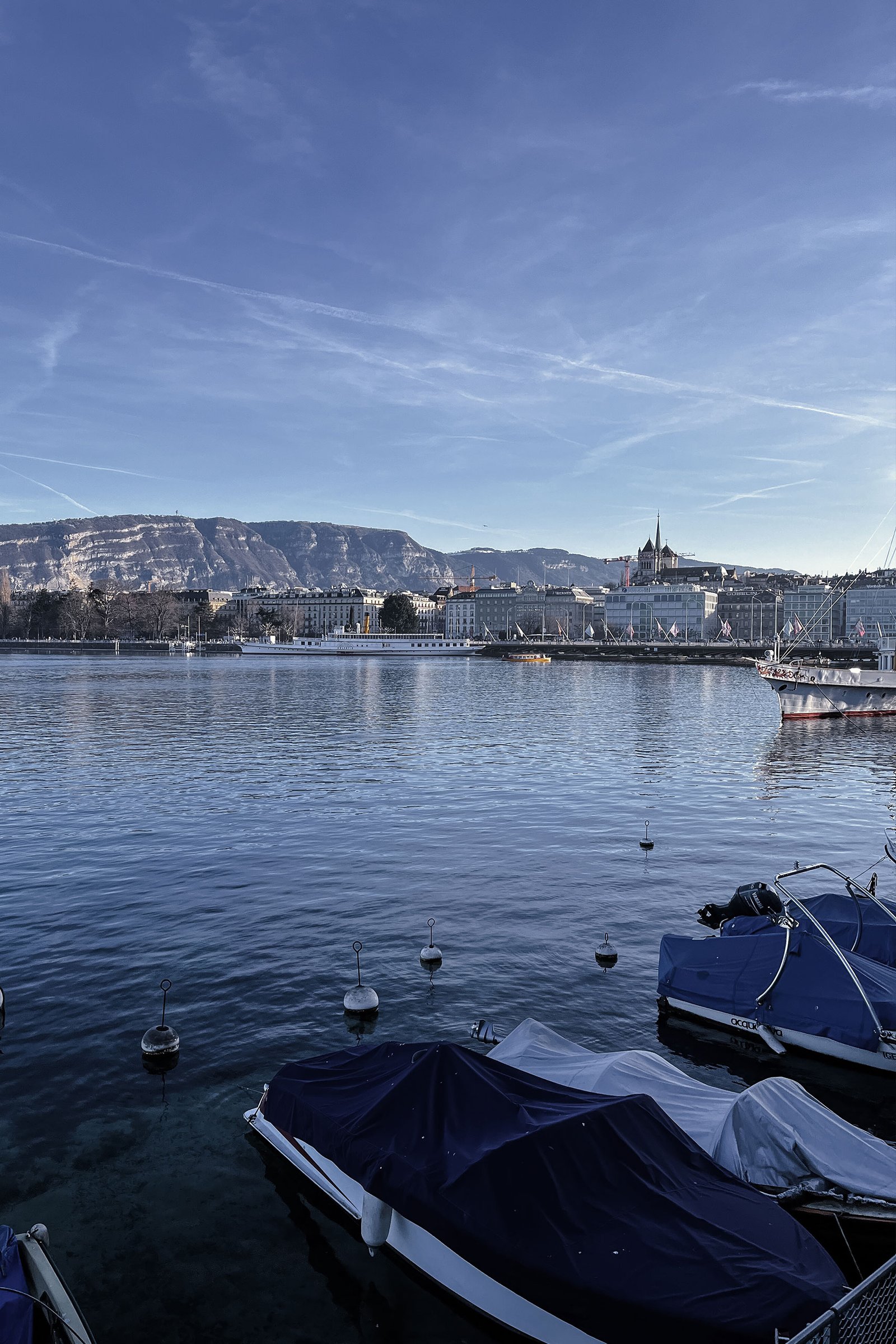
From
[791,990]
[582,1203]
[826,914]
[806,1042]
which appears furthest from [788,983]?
[582,1203]

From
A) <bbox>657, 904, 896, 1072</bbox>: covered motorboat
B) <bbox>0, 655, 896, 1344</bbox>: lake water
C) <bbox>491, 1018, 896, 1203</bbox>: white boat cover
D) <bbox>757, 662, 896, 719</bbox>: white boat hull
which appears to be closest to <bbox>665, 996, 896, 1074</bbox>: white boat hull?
<bbox>657, 904, 896, 1072</bbox>: covered motorboat

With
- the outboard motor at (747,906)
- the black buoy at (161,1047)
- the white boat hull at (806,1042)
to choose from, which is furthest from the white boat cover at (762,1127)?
the outboard motor at (747,906)

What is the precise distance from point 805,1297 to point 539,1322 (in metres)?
2.10

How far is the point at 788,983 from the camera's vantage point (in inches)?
560

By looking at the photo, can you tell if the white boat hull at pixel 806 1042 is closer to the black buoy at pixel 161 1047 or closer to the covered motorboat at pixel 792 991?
the covered motorboat at pixel 792 991

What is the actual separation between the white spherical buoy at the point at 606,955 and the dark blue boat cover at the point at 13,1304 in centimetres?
1213

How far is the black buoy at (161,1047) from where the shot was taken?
13.4 m

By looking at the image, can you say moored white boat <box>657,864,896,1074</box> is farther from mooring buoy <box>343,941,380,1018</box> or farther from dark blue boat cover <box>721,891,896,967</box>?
mooring buoy <box>343,941,380,1018</box>

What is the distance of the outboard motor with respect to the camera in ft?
63.6

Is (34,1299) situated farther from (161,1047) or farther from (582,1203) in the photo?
(161,1047)

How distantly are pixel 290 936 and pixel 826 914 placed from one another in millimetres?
10840

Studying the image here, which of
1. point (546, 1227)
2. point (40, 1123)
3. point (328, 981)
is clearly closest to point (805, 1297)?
point (546, 1227)

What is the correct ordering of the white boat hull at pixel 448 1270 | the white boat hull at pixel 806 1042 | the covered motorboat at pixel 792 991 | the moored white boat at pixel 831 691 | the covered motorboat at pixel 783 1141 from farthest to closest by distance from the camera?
1. the moored white boat at pixel 831 691
2. the covered motorboat at pixel 792 991
3. the white boat hull at pixel 806 1042
4. the covered motorboat at pixel 783 1141
5. the white boat hull at pixel 448 1270

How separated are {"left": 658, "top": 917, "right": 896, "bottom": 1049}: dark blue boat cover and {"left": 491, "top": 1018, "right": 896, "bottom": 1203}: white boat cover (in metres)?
3.52
